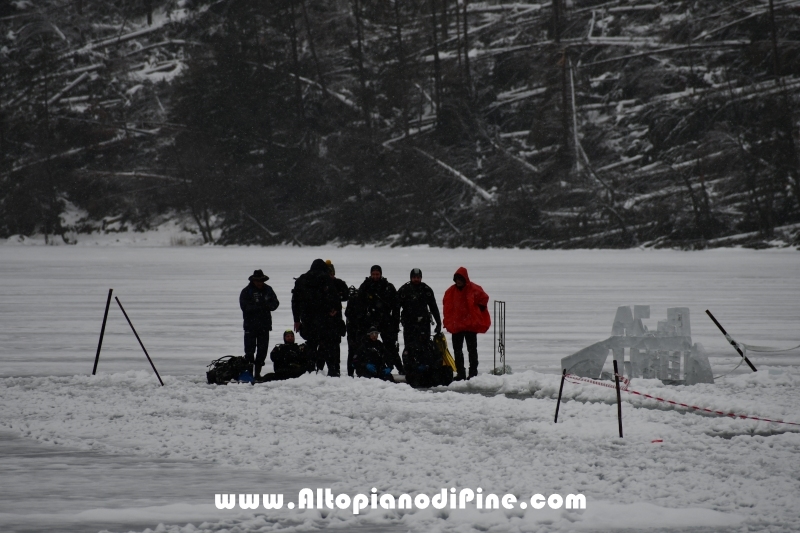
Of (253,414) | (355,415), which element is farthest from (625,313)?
(253,414)

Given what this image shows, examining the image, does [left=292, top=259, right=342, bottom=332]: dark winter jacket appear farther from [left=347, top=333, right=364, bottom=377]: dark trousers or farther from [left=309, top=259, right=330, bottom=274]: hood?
[left=347, top=333, right=364, bottom=377]: dark trousers

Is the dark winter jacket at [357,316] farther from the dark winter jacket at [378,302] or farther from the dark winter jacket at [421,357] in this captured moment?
the dark winter jacket at [421,357]

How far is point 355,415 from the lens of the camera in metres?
9.13

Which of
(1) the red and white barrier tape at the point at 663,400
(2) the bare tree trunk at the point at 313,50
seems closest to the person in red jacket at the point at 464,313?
(1) the red and white barrier tape at the point at 663,400

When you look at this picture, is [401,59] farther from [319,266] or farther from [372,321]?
[372,321]

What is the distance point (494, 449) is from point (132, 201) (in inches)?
2374

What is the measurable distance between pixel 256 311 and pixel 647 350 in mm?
4600

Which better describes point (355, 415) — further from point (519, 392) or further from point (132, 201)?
point (132, 201)

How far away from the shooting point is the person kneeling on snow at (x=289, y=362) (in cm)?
1102

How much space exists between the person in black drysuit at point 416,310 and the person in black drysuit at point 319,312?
766 millimetres

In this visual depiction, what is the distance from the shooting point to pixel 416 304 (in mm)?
11016

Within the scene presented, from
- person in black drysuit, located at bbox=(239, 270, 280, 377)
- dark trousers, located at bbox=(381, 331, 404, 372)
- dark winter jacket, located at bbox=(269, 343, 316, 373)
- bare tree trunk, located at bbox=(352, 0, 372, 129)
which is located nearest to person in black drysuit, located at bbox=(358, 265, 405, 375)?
dark trousers, located at bbox=(381, 331, 404, 372)

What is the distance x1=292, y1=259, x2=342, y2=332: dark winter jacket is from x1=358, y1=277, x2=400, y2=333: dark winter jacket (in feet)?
1.10

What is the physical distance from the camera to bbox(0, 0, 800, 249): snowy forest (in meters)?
50.2
